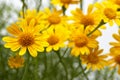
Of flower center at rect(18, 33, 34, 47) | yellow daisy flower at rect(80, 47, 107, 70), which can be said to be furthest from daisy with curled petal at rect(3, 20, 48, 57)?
yellow daisy flower at rect(80, 47, 107, 70)

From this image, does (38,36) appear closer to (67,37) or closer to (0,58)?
(67,37)

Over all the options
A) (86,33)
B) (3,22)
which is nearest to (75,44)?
(86,33)

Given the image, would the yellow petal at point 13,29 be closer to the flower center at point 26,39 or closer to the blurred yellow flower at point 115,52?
the flower center at point 26,39

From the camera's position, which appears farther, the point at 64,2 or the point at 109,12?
the point at 64,2

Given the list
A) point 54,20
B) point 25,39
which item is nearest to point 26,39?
point 25,39

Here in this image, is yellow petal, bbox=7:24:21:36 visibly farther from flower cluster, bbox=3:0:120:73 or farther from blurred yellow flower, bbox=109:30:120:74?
blurred yellow flower, bbox=109:30:120:74

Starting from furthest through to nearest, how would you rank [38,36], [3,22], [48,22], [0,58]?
1. [3,22]
2. [0,58]
3. [48,22]
4. [38,36]

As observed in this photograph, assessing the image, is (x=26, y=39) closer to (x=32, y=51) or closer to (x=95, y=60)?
(x=32, y=51)
